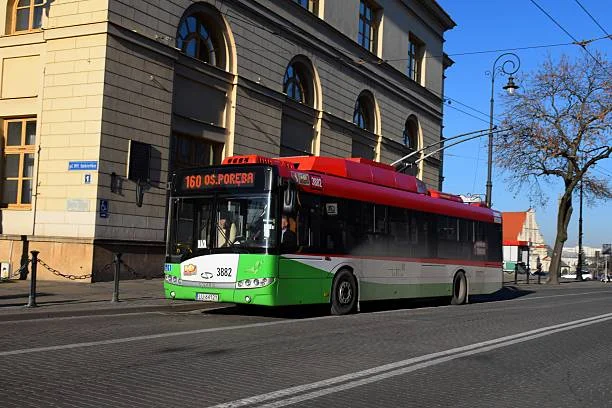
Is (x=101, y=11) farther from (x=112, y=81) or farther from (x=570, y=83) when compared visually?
(x=570, y=83)

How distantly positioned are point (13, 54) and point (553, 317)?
18.1 metres

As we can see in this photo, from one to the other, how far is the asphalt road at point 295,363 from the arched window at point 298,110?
17.2 meters

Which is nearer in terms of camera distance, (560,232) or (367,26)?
(367,26)

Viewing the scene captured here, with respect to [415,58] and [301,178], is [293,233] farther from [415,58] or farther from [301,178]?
[415,58]

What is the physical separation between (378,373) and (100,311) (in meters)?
7.62

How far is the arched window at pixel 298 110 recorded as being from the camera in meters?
29.1

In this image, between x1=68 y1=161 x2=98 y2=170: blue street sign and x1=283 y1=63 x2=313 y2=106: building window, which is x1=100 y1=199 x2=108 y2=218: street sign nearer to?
x1=68 y1=161 x2=98 y2=170: blue street sign

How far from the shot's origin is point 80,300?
587 inches

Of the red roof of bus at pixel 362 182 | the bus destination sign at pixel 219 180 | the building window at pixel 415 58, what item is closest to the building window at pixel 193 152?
the red roof of bus at pixel 362 182

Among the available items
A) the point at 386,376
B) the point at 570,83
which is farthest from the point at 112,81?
the point at 570,83

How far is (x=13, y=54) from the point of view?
21.3 meters

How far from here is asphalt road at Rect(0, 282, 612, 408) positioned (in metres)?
6.04

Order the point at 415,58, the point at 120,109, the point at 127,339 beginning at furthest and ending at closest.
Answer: the point at 415,58 < the point at 120,109 < the point at 127,339

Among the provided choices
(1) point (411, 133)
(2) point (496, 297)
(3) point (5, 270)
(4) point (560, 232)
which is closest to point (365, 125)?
(1) point (411, 133)
